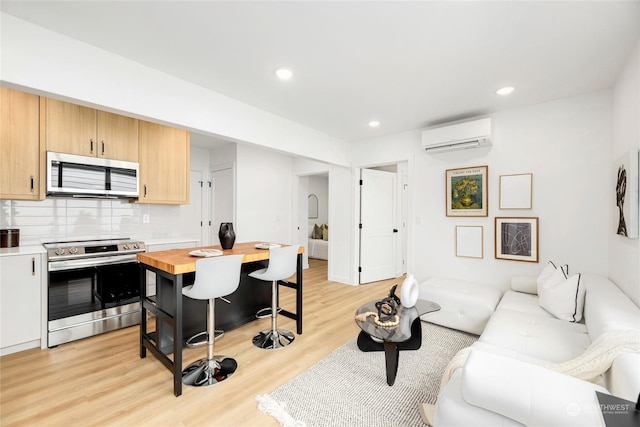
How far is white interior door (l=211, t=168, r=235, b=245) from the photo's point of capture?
16.6 feet

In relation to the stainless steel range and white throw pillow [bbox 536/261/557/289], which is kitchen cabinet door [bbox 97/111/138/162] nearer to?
the stainless steel range

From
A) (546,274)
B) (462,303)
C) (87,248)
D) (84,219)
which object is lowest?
(462,303)

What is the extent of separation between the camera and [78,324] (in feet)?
8.89

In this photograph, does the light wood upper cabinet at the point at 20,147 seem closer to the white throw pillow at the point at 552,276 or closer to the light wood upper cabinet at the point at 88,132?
the light wood upper cabinet at the point at 88,132

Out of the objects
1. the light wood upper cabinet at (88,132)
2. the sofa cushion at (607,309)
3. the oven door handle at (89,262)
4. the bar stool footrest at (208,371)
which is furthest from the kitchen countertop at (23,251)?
the sofa cushion at (607,309)

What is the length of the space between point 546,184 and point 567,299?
142cm

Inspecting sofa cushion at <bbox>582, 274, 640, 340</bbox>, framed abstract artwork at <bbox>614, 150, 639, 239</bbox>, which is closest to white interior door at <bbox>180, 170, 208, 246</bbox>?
sofa cushion at <bbox>582, 274, 640, 340</bbox>

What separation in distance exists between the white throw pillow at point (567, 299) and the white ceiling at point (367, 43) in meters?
1.78

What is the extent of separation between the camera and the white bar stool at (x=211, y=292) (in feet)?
6.48

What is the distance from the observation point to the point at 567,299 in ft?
7.45

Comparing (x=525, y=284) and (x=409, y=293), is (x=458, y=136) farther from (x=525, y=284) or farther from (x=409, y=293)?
(x=409, y=293)

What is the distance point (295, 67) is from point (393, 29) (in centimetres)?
84

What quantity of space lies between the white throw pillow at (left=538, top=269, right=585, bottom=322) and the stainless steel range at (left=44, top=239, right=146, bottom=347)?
4033 millimetres

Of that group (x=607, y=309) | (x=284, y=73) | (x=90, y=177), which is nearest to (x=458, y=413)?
(x=607, y=309)
